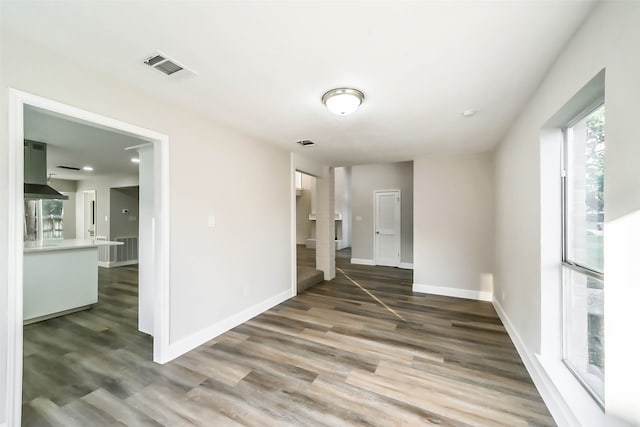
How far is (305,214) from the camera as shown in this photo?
10.2m

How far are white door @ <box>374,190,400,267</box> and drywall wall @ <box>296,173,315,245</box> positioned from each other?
3746mm

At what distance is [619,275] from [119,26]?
272 centimetres

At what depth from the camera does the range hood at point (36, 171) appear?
11.2ft

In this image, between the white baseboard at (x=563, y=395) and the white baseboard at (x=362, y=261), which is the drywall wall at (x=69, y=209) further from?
the white baseboard at (x=563, y=395)

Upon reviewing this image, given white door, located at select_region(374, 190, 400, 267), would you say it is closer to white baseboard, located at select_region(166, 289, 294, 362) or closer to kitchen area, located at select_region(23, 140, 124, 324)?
white baseboard, located at select_region(166, 289, 294, 362)

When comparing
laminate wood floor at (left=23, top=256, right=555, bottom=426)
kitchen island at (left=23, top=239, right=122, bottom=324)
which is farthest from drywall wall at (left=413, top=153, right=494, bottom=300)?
kitchen island at (left=23, top=239, right=122, bottom=324)

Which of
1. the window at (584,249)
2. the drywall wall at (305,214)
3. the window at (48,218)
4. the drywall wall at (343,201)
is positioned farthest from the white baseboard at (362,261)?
the window at (48,218)

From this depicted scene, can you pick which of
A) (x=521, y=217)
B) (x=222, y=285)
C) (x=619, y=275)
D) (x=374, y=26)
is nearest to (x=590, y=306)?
(x=619, y=275)

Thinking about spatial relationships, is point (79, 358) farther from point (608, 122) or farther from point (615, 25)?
point (615, 25)

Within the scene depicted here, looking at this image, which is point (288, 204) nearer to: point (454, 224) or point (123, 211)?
point (454, 224)

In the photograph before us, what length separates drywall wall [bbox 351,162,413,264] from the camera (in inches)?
263

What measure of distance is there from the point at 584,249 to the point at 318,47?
2190 mm

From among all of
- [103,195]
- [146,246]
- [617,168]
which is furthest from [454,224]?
[103,195]

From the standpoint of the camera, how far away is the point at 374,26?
4.52 ft
